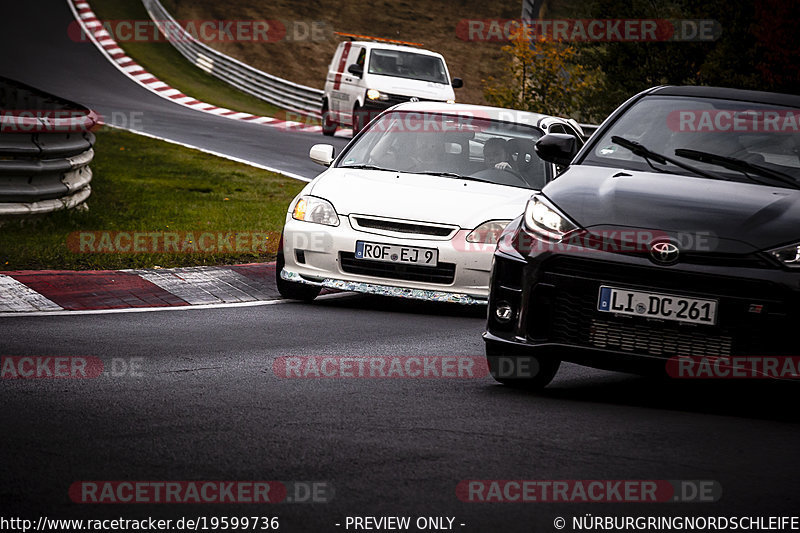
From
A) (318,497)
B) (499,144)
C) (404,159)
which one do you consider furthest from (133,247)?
(318,497)

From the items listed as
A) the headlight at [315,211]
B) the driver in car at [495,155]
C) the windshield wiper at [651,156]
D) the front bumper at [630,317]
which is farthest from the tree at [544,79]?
the front bumper at [630,317]

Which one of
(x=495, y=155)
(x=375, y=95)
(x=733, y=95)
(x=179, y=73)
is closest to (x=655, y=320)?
(x=733, y=95)

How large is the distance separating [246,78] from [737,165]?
28.3 m

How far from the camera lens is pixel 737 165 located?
7.11 m

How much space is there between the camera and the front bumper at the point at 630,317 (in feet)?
20.0

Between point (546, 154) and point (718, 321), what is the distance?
6.33ft

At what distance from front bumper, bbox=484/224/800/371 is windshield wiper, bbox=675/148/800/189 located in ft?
3.19

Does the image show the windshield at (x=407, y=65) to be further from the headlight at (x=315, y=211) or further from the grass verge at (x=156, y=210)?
the headlight at (x=315, y=211)

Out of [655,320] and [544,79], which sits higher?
[655,320]

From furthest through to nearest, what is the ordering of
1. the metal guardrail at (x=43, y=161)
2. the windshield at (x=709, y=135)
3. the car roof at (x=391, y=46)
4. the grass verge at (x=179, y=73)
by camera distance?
the grass verge at (x=179, y=73) < the car roof at (x=391, y=46) < the metal guardrail at (x=43, y=161) < the windshield at (x=709, y=135)

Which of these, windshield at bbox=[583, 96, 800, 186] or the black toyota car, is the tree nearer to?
windshield at bbox=[583, 96, 800, 186]

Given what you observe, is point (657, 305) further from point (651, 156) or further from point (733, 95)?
point (733, 95)

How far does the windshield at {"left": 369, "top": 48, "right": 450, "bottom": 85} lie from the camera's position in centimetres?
2673

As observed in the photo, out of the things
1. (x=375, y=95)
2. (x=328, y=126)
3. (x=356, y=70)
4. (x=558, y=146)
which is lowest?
(x=328, y=126)
